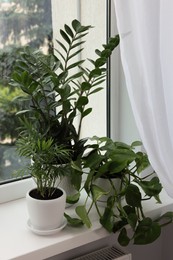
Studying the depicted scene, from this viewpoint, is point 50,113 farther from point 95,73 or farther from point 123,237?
point 123,237

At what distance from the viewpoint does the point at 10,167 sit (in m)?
1.45

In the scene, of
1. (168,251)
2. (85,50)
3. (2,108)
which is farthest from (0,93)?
(168,251)

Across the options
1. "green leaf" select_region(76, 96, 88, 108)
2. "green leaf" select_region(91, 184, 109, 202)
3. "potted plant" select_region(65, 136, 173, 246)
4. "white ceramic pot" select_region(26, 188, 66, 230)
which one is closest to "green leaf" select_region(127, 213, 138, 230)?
"potted plant" select_region(65, 136, 173, 246)

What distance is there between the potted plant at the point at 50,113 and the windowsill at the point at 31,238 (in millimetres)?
129

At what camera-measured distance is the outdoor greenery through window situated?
135 centimetres

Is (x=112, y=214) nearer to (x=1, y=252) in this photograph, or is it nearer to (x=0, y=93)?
(x=1, y=252)

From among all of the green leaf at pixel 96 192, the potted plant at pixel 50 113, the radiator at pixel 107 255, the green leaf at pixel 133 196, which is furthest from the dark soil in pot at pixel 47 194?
the radiator at pixel 107 255

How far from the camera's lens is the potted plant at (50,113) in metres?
1.15

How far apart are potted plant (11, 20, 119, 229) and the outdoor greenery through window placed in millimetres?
93

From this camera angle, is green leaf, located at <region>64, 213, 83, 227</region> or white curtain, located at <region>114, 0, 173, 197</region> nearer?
white curtain, located at <region>114, 0, 173, 197</region>

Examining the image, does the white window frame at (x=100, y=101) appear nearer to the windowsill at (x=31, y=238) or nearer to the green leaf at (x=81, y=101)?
the windowsill at (x=31, y=238)

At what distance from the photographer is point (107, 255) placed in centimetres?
138

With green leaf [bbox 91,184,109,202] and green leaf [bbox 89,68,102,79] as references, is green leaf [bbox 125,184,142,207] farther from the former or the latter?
green leaf [bbox 89,68,102,79]

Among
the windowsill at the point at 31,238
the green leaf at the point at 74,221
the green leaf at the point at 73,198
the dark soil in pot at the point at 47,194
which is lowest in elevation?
the windowsill at the point at 31,238
